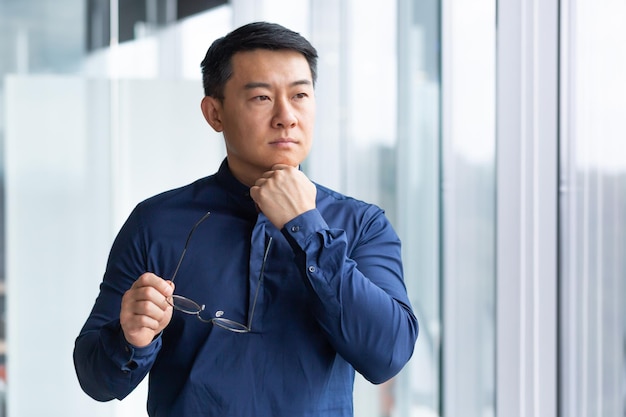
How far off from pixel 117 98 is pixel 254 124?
168 centimetres

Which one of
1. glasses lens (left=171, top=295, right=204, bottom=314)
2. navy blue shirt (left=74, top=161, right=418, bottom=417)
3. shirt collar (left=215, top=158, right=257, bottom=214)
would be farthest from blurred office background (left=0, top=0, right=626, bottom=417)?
glasses lens (left=171, top=295, right=204, bottom=314)

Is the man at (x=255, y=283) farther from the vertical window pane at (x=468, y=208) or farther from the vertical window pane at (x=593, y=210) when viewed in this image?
the vertical window pane at (x=468, y=208)

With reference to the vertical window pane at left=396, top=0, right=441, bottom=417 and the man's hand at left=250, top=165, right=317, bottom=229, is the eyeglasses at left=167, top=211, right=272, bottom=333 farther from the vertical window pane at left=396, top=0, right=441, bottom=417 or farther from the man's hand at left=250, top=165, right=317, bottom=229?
the vertical window pane at left=396, top=0, right=441, bottom=417

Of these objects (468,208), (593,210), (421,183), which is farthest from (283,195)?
(421,183)

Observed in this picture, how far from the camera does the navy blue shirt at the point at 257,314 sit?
1.32m

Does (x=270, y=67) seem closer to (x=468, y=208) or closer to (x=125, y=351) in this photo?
(x=125, y=351)

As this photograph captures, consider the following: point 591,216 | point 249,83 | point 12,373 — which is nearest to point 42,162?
point 12,373

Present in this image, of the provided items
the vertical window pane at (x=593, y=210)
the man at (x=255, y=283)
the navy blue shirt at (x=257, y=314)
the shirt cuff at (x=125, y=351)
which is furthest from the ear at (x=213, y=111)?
the vertical window pane at (x=593, y=210)

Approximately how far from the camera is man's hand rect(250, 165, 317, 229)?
53.6 inches

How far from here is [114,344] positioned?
1.34m

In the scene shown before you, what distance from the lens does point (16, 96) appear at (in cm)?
292

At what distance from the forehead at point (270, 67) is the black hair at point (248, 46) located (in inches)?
0.4

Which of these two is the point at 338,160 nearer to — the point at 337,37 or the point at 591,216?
the point at 337,37

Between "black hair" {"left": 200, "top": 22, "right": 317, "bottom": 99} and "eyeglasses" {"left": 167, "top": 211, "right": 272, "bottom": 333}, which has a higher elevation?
"black hair" {"left": 200, "top": 22, "right": 317, "bottom": 99}
